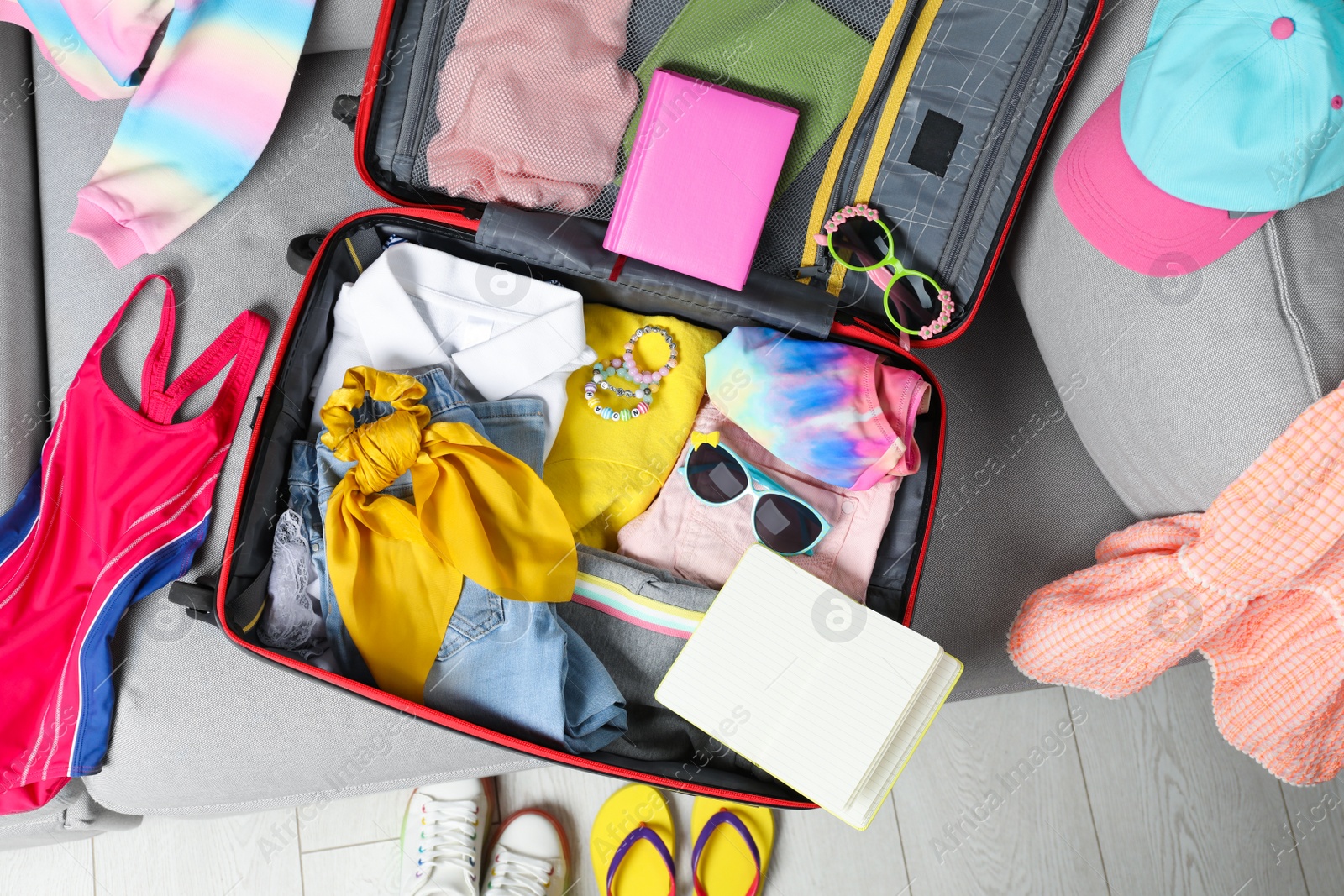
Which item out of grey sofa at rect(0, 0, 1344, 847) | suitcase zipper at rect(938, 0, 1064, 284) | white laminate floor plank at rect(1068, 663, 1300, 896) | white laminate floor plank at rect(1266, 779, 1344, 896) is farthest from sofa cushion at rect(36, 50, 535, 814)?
white laminate floor plank at rect(1266, 779, 1344, 896)

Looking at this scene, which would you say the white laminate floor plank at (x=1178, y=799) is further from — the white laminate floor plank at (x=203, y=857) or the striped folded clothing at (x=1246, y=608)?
the white laminate floor plank at (x=203, y=857)

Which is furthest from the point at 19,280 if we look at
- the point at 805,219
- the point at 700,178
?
the point at 805,219

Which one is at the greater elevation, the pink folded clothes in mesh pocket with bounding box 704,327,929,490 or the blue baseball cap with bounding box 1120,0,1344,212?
the blue baseball cap with bounding box 1120,0,1344,212

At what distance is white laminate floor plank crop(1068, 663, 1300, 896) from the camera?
120cm

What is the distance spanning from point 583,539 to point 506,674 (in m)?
0.18

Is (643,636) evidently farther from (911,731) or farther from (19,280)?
(19,280)

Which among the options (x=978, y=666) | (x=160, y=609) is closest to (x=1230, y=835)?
(x=978, y=666)

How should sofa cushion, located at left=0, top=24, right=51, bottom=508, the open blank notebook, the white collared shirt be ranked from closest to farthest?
1. the open blank notebook
2. the white collared shirt
3. sofa cushion, located at left=0, top=24, right=51, bottom=508

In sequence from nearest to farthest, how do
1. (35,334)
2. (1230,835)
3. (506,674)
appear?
1. (506,674)
2. (35,334)
3. (1230,835)

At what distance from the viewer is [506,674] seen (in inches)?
32.8

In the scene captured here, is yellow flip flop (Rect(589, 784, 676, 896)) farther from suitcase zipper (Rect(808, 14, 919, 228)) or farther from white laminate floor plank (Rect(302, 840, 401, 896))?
suitcase zipper (Rect(808, 14, 919, 228))

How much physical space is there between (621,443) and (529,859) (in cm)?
66

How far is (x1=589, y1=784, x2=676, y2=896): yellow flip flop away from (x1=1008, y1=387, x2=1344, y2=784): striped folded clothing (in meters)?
→ 0.57

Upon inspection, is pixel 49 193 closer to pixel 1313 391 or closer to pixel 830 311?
pixel 830 311
